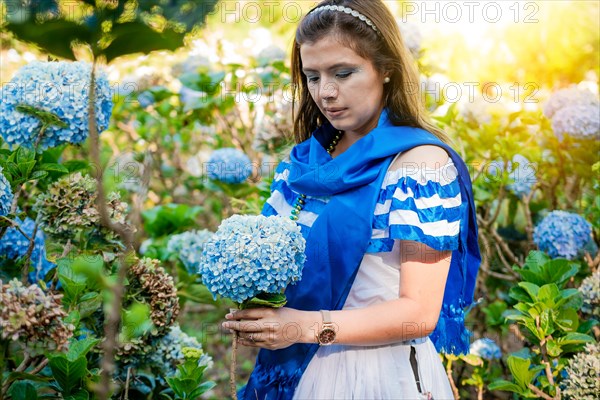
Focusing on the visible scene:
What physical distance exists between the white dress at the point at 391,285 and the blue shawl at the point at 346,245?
4 centimetres

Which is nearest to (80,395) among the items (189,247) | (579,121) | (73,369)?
(73,369)

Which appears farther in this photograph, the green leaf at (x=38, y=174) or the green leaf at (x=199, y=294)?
the green leaf at (x=199, y=294)

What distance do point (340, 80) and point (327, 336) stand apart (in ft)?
2.22

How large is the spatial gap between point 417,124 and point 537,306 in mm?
752

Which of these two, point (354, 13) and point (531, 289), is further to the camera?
point (531, 289)

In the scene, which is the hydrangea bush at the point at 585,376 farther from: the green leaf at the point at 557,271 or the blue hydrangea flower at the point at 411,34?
the blue hydrangea flower at the point at 411,34

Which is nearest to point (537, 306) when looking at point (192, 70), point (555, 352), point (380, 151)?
point (555, 352)

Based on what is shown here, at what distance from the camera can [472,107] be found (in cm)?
297

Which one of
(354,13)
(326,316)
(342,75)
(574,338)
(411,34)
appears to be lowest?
(574,338)

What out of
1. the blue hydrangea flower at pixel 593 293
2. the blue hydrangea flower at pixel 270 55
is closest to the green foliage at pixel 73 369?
the blue hydrangea flower at pixel 593 293

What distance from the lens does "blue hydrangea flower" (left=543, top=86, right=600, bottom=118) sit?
268cm

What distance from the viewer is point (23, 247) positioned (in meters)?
1.95

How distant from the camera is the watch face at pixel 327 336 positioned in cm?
155

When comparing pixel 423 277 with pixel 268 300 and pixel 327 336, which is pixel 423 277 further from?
pixel 268 300
